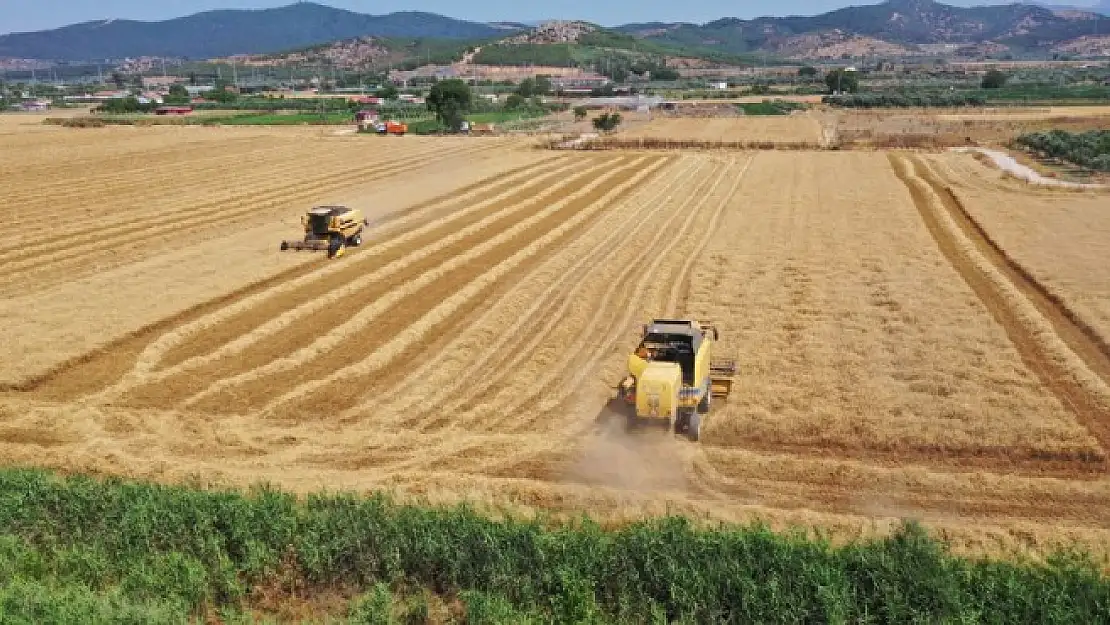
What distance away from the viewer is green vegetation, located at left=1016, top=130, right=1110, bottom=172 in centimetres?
5058

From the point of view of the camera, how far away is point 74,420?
1677 cm

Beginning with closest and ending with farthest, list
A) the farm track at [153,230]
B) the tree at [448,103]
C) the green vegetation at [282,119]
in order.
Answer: the farm track at [153,230]
the tree at [448,103]
the green vegetation at [282,119]

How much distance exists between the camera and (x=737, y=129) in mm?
83438

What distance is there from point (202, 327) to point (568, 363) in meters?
9.38

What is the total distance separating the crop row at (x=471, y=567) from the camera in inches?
392

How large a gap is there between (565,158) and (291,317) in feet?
131

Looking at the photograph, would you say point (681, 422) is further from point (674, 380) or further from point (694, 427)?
point (674, 380)

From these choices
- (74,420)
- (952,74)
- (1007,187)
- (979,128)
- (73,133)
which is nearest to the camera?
(74,420)

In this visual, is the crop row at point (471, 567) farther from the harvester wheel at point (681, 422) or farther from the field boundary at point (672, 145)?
the field boundary at point (672, 145)

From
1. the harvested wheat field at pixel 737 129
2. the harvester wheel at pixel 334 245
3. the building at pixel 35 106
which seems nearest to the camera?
the harvester wheel at pixel 334 245

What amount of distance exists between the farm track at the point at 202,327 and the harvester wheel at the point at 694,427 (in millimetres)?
11406

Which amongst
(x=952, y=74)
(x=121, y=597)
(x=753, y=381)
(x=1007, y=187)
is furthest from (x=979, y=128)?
(x=952, y=74)

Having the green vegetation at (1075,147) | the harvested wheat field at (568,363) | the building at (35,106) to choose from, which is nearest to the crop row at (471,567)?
the harvested wheat field at (568,363)

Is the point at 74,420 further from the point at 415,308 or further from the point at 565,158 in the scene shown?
the point at 565,158
